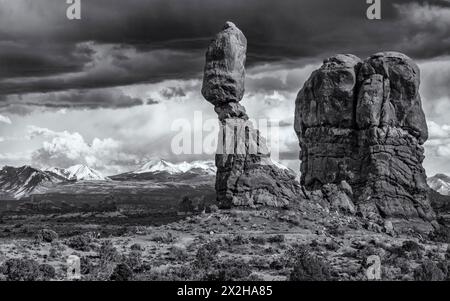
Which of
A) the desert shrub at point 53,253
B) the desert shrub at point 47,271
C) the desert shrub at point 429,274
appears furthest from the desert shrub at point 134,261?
the desert shrub at point 429,274

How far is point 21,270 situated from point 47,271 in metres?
1.65

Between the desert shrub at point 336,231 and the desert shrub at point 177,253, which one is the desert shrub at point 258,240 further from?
the desert shrub at point 336,231

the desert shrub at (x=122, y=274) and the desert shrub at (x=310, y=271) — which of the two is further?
the desert shrub at (x=310, y=271)

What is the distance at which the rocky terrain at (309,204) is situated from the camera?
174 feet

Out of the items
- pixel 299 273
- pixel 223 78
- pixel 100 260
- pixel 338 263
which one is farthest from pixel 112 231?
pixel 299 273

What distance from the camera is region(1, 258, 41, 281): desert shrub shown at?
146 ft

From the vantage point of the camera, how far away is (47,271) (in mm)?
46406

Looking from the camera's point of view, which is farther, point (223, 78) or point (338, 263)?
point (223, 78)

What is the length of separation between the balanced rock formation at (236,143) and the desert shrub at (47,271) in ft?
97.8

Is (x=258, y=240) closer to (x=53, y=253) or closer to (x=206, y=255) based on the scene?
(x=206, y=255)

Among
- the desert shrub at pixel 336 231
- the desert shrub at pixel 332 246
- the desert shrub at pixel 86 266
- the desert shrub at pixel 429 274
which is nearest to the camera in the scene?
the desert shrub at pixel 429 274

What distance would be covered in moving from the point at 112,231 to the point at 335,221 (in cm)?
2262

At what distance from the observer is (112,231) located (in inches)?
3009
